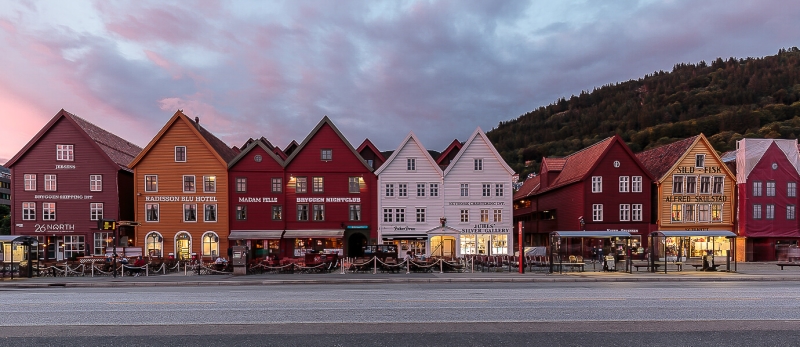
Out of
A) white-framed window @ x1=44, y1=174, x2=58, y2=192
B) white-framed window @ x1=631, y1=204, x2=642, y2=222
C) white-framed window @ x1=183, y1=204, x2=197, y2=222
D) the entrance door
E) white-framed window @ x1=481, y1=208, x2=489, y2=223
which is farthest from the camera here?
white-framed window @ x1=631, y1=204, x2=642, y2=222

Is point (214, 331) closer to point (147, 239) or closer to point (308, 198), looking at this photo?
point (308, 198)

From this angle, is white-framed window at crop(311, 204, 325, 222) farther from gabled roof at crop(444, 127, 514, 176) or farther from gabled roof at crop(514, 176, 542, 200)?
gabled roof at crop(514, 176, 542, 200)

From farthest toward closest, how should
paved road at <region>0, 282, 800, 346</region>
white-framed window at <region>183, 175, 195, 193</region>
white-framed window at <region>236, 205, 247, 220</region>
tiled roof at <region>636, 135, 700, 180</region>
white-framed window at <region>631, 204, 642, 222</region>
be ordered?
tiled roof at <region>636, 135, 700, 180</region> → white-framed window at <region>631, 204, 642, 222</region> → white-framed window at <region>236, 205, 247, 220</region> → white-framed window at <region>183, 175, 195, 193</region> → paved road at <region>0, 282, 800, 346</region>

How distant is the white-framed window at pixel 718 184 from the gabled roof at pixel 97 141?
51019 millimetres

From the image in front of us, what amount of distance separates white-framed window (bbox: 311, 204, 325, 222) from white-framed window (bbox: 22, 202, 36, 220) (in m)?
21.9

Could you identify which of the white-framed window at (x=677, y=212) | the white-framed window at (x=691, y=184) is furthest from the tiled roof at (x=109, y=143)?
the white-framed window at (x=691, y=184)

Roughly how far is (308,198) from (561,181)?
2494 centimetres

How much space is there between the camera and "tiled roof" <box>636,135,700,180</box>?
45.0m

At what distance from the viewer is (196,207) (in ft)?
134

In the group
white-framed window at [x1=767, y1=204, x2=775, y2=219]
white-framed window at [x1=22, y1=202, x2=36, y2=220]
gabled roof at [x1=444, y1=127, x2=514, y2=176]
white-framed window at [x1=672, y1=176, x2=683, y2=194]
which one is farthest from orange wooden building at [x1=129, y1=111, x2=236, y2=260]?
white-framed window at [x1=767, y1=204, x2=775, y2=219]

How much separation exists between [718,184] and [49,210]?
185 feet

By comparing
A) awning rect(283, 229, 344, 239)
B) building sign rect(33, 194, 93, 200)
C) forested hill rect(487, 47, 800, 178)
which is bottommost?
awning rect(283, 229, 344, 239)

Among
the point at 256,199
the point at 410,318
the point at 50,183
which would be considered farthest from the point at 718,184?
the point at 50,183

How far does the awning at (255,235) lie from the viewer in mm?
39969
